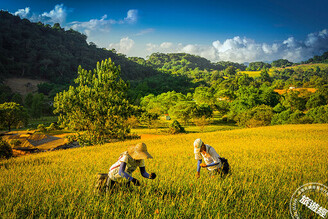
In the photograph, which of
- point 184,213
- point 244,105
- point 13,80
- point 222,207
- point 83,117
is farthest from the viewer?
point 13,80

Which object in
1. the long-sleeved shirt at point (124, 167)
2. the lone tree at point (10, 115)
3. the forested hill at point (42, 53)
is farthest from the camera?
the forested hill at point (42, 53)

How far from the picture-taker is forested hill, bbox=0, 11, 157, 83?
125750 mm

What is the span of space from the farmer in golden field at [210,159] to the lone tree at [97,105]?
16.3 meters

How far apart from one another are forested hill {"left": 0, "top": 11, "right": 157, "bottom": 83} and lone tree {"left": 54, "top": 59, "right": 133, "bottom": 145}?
11533cm

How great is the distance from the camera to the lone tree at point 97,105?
20156 millimetres

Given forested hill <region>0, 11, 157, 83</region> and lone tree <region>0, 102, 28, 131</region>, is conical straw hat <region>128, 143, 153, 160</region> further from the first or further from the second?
forested hill <region>0, 11, 157, 83</region>

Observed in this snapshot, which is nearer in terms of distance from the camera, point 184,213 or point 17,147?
point 184,213

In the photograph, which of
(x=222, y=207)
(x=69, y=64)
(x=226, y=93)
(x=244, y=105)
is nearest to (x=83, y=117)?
(x=222, y=207)

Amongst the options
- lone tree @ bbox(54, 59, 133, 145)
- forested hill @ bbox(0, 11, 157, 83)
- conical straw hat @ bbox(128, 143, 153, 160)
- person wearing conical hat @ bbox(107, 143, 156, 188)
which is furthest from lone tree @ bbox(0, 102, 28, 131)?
forested hill @ bbox(0, 11, 157, 83)

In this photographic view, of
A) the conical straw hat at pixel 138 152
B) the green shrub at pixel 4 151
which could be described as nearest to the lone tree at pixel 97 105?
the green shrub at pixel 4 151

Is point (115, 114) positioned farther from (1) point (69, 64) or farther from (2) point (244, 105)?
(1) point (69, 64)

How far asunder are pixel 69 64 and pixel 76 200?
156 metres

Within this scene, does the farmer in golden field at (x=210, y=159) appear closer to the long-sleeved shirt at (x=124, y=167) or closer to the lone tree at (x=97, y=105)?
the long-sleeved shirt at (x=124, y=167)

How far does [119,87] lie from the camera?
845 inches
